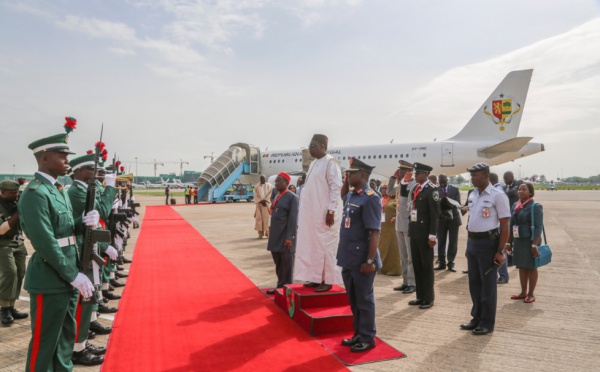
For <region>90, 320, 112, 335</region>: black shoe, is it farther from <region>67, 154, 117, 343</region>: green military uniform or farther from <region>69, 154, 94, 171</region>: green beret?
<region>69, 154, 94, 171</region>: green beret

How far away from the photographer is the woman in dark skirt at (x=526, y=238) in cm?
525

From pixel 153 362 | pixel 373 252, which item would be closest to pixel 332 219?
pixel 373 252

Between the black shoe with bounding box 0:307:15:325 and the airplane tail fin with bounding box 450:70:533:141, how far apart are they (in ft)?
77.1

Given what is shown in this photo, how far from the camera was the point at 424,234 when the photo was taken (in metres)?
5.17

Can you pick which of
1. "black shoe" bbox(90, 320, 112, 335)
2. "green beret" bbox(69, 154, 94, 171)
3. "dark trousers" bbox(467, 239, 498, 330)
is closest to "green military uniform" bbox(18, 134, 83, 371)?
"green beret" bbox(69, 154, 94, 171)

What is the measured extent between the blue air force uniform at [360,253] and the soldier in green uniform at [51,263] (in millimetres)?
2224

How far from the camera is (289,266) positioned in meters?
5.74

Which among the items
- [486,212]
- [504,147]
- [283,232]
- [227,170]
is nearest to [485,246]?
[486,212]

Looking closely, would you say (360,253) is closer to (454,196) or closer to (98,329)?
(98,329)

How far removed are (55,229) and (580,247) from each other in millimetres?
10990

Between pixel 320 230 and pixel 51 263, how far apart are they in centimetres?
276

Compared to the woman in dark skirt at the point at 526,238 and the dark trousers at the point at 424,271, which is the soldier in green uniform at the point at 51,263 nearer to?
the dark trousers at the point at 424,271

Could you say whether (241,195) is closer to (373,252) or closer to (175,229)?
(175,229)

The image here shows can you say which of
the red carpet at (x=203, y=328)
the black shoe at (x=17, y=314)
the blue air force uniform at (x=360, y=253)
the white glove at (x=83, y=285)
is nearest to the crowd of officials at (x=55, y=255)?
the white glove at (x=83, y=285)
